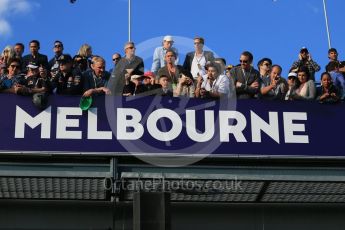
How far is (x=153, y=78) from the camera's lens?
12281 mm

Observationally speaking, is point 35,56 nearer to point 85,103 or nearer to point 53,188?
point 85,103

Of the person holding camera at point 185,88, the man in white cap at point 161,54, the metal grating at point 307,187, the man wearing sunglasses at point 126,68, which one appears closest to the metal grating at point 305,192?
the metal grating at point 307,187

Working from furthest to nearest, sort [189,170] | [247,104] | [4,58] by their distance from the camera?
1. [4,58]
2. [247,104]
3. [189,170]

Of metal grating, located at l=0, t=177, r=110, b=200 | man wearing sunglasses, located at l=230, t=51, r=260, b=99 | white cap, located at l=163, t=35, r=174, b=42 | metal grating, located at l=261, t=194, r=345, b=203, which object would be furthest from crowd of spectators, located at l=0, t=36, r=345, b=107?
metal grating, located at l=261, t=194, r=345, b=203

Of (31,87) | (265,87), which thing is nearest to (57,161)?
(31,87)

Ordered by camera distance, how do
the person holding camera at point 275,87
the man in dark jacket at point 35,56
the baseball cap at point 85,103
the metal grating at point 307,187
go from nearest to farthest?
the baseball cap at point 85,103
the metal grating at point 307,187
the person holding camera at point 275,87
the man in dark jacket at point 35,56

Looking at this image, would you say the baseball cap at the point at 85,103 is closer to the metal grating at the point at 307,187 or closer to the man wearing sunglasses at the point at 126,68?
the man wearing sunglasses at the point at 126,68

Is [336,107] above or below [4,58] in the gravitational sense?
below

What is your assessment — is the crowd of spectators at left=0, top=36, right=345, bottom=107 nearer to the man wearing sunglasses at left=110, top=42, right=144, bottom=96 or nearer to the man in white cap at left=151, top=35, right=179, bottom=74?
the man wearing sunglasses at left=110, top=42, right=144, bottom=96

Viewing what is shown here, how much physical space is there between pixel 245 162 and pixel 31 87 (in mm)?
3860

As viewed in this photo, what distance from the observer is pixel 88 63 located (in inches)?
530

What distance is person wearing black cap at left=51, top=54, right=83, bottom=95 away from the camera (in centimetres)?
1146

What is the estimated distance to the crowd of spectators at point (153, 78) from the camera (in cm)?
1147

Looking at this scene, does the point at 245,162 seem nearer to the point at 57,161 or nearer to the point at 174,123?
the point at 174,123
